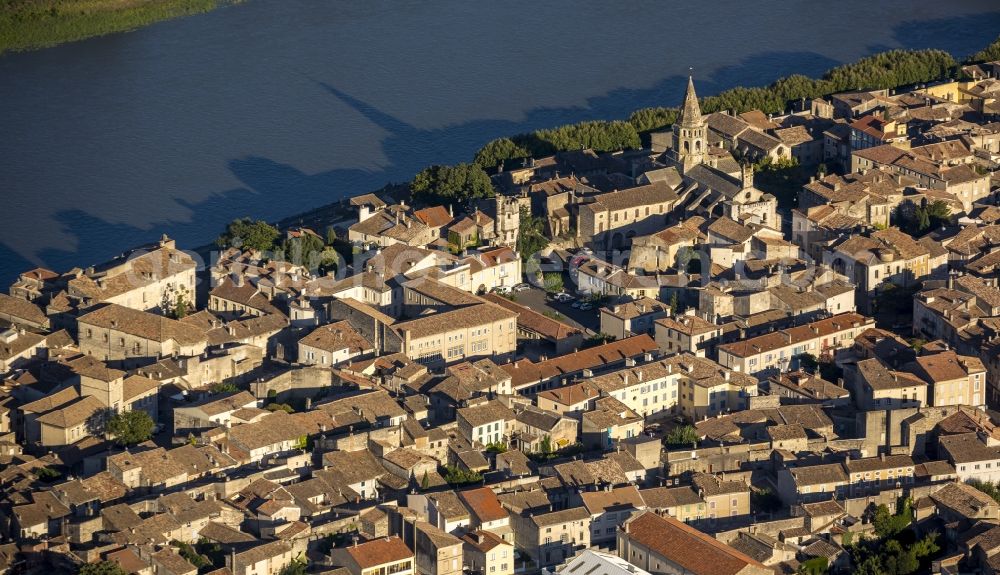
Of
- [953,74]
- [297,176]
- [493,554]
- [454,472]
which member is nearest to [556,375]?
[454,472]

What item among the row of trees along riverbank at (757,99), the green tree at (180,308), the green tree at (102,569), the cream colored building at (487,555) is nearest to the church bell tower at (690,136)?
the row of trees along riverbank at (757,99)

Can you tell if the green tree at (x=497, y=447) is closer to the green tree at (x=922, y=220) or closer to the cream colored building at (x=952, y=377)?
the cream colored building at (x=952, y=377)

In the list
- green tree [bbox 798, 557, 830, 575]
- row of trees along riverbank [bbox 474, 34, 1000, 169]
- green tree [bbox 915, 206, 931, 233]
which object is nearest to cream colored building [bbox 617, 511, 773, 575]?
green tree [bbox 798, 557, 830, 575]

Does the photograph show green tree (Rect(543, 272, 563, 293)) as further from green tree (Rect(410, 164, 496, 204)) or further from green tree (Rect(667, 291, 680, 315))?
green tree (Rect(410, 164, 496, 204))

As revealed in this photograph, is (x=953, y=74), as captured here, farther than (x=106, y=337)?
Yes

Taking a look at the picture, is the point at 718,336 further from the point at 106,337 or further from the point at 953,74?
the point at 953,74

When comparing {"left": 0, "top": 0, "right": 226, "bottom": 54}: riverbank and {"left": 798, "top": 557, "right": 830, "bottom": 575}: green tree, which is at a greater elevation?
{"left": 798, "top": 557, "right": 830, "bottom": 575}: green tree
